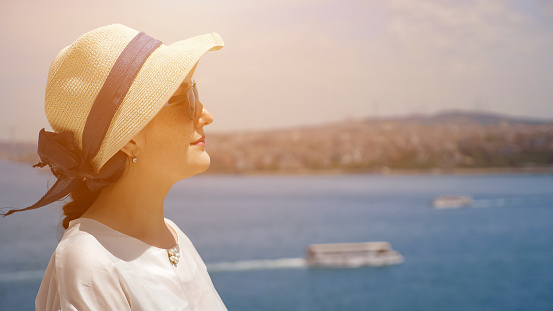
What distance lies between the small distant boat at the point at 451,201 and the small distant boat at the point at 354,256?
16572mm

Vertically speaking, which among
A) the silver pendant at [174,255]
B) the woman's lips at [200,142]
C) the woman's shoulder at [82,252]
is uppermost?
the woman's lips at [200,142]

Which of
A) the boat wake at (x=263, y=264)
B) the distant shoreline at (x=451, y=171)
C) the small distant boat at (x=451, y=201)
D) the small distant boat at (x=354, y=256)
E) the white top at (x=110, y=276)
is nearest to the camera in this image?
the white top at (x=110, y=276)

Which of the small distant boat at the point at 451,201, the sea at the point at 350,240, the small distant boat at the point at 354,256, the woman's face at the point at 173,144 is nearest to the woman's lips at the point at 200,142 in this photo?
the woman's face at the point at 173,144

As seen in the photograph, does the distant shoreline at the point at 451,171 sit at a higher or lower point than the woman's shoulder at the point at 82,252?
lower

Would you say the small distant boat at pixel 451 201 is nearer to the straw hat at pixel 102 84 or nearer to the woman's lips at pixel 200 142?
the woman's lips at pixel 200 142

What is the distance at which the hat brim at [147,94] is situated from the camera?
33.2 inches

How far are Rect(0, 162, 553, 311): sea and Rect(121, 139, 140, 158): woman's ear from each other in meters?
16.1

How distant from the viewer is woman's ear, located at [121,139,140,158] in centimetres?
91

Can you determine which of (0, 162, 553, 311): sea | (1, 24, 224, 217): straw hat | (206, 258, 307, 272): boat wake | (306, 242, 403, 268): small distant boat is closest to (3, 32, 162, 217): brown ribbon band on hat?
(1, 24, 224, 217): straw hat

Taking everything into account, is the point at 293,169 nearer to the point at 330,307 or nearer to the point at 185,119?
the point at 330,307

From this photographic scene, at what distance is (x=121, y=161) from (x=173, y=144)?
83 mm

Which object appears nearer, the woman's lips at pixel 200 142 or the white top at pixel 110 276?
the white top at pixel 110 276

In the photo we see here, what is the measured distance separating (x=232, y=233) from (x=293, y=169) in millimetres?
8177

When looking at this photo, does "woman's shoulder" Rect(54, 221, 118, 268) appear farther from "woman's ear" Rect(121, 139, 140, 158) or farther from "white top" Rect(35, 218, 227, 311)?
"woman's ear" Rect(121, 139, 140, 158)
